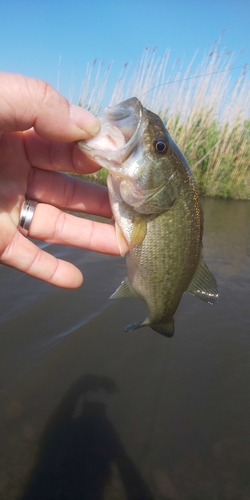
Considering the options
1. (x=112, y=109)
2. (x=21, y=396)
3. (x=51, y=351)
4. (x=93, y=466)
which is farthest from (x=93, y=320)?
(x=112, y=109)

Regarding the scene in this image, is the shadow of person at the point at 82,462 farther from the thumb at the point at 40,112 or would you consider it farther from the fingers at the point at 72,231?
the thumb at the point at 40,112

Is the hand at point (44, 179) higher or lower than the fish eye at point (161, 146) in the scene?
lower

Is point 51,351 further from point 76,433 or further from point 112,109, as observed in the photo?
point 112,109

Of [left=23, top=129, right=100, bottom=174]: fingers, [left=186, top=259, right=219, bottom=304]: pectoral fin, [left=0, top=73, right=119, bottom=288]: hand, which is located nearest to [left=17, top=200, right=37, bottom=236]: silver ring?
[left=0, top=73, right=119, bottom=288]: hand

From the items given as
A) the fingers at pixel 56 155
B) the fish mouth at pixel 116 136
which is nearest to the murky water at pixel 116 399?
the fingers at pixel 56 155

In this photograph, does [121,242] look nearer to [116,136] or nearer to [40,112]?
[116,136]
